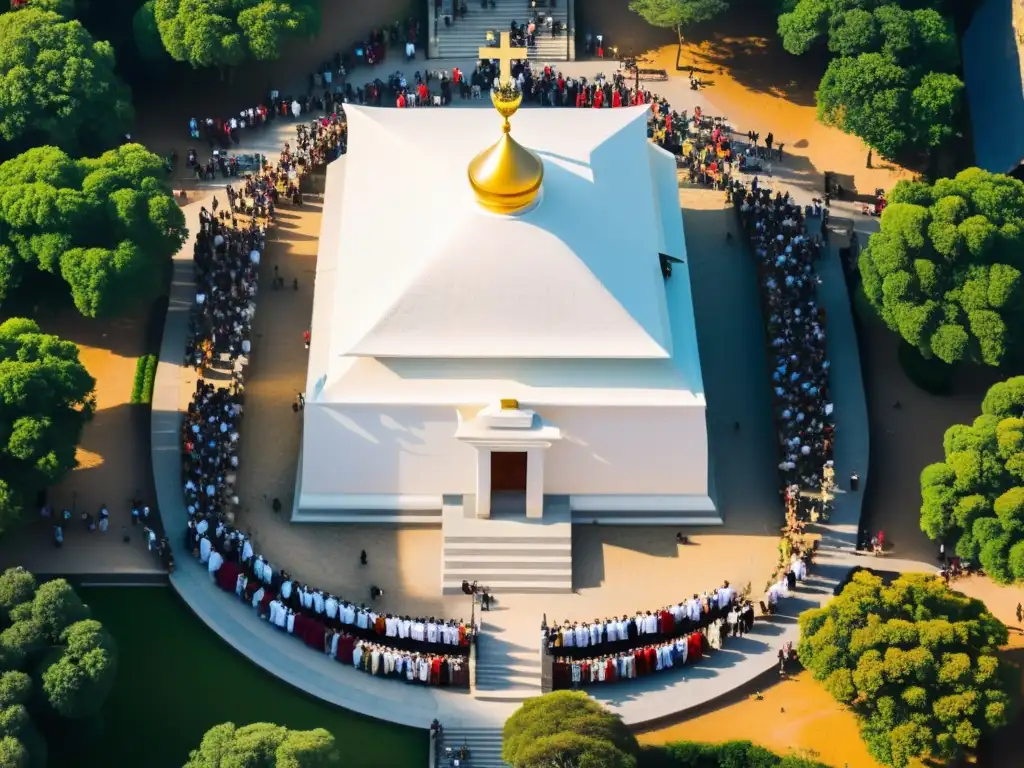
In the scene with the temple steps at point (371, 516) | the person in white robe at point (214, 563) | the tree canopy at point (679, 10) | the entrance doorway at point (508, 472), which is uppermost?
the tree canopy at point (679, 10)

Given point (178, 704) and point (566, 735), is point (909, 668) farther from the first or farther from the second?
point (178, 704)

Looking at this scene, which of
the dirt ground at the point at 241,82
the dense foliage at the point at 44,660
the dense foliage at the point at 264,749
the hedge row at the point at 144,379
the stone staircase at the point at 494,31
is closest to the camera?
the dense foliage at the point at 264,749

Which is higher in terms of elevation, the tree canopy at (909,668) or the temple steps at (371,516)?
the temple steps at (371,516)

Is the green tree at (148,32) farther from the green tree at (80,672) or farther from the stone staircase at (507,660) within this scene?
the green tree at (80,672)

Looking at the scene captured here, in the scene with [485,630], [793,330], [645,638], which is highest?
[793,330]

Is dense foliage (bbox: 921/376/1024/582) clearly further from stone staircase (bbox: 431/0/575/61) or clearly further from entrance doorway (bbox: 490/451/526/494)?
stone staircase (bbox: 431/0/575/61)

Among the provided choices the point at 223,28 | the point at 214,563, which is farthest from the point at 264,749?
the point at 223,28

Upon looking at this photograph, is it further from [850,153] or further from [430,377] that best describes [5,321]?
[850,153]

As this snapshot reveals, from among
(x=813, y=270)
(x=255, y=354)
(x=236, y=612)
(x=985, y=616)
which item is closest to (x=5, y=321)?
(x=255, y=354)

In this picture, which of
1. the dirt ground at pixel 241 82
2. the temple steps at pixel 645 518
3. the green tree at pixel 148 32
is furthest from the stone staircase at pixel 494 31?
the temple steps at pixel 645 518
